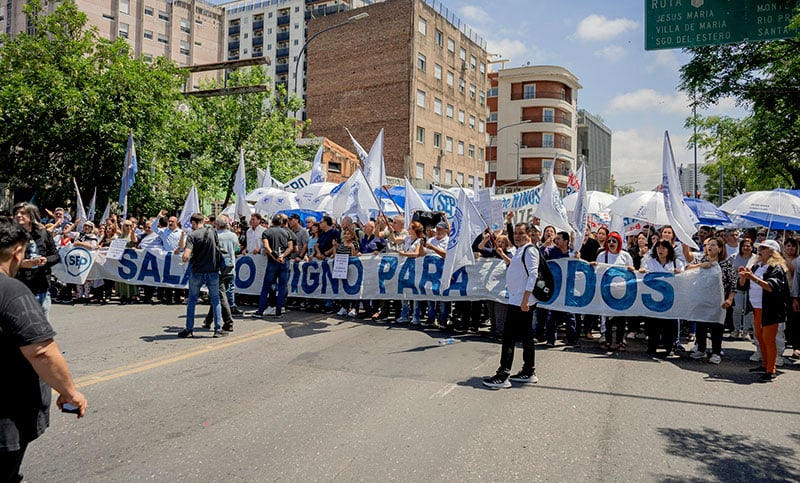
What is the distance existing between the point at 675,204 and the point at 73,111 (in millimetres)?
18507

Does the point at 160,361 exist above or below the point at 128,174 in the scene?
below

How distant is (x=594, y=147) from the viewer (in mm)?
94188

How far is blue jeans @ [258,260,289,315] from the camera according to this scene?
10.9 metres

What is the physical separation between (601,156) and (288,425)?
334 feet

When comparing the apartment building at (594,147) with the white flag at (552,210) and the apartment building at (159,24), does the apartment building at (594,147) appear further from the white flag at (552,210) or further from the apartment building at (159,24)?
the white flag at (552,210)

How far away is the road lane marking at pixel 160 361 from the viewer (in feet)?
20.8

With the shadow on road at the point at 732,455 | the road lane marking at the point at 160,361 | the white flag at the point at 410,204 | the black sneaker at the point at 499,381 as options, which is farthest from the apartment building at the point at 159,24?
the shadow on road at the point at 732,455

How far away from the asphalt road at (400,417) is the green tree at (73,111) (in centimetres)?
1347

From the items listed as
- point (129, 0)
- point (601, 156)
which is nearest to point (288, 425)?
point (129, 0)

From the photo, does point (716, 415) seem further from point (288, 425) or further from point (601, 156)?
point (601, 156)

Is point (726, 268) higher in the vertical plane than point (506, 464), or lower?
higher

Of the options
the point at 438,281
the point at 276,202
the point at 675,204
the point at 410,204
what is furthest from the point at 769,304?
the point at 276,202

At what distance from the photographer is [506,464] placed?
4289 mm

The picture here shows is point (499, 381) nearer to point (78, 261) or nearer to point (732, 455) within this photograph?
point (732, 455)
